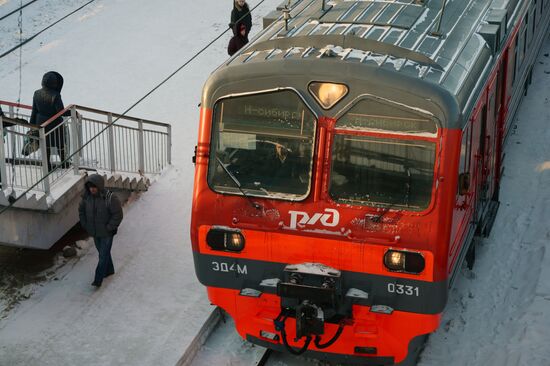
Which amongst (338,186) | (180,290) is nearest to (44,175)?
(180,290)

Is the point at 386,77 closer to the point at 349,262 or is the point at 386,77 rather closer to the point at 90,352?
the point at 349,262

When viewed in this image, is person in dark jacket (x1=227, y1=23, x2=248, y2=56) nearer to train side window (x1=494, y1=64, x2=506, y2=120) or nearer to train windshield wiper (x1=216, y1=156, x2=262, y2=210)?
train side window (x1=494, y1=64, x2=506, y2=120)

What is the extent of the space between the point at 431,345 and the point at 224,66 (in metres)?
3.82

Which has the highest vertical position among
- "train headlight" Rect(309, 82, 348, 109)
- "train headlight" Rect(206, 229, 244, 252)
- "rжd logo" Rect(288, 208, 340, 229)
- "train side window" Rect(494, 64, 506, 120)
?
"train headlight" Rect(309, 82, 348, 109)

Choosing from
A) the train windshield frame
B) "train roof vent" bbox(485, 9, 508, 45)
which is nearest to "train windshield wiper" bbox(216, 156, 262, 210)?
the train windshield frame

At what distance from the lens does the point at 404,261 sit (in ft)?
28.5

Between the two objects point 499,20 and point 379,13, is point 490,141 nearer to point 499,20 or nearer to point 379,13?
point 499,20

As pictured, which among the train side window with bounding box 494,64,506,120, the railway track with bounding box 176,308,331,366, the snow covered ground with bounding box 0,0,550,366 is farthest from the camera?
the train side window with bounding box 494,64,506,120

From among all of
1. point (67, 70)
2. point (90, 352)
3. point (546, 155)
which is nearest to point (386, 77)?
point (90, 352)

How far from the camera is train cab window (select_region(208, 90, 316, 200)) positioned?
28.9ft

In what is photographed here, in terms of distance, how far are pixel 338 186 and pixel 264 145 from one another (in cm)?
79

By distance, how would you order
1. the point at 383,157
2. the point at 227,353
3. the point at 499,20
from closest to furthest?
the point at 383,157, the point at 227,353, the point at 499,20

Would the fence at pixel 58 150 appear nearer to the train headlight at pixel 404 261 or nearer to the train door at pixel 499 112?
the train headlight at pixel 404 261

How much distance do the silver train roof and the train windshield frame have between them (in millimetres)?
298
